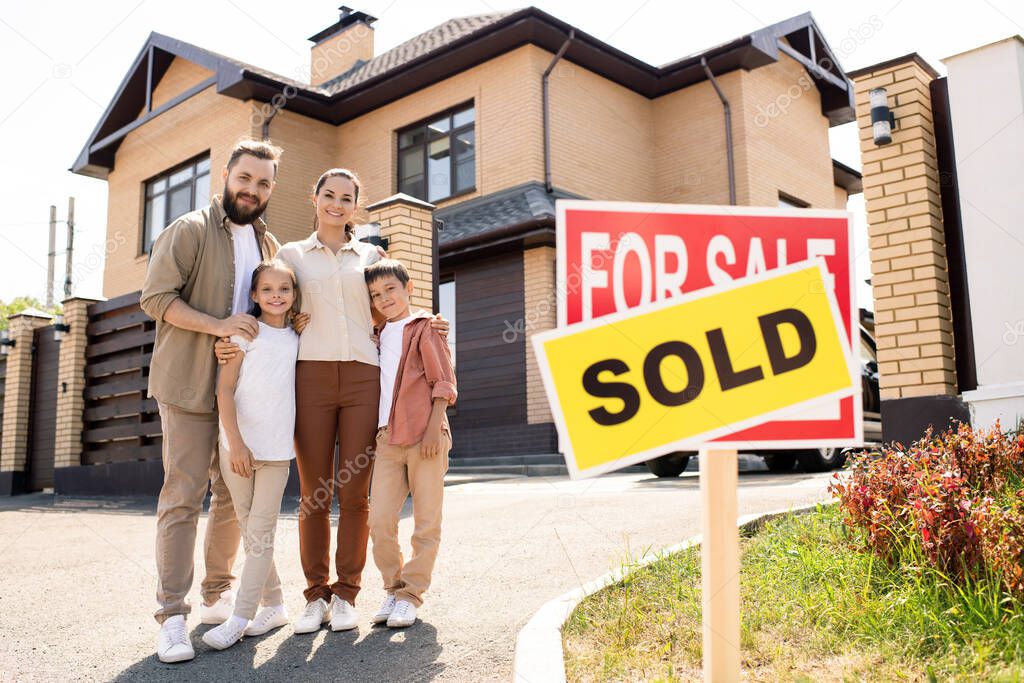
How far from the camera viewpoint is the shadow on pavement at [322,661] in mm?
3104

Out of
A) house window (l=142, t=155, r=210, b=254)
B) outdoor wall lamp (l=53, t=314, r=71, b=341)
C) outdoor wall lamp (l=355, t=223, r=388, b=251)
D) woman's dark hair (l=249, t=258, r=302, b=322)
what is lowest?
woman's dark hair (l=249, t=258, r=302, b=322)

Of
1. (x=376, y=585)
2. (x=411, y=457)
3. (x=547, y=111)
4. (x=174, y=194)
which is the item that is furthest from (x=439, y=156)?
(x=411, y=457)

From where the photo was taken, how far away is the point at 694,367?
196cm

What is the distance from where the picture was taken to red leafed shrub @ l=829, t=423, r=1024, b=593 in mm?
2941

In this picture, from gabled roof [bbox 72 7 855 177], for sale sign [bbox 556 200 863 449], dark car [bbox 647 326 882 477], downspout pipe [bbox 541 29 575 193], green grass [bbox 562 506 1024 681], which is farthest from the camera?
gabled roof [bbox 72 7 855 177]

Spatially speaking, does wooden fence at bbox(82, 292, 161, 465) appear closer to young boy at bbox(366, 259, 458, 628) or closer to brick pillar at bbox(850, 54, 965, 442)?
young boy at bbox(366, 259, 458, 628)

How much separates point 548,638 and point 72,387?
35.3ft

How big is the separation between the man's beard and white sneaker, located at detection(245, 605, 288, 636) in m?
1.71

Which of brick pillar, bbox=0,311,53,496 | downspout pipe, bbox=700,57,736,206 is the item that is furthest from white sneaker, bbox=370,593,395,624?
downspout pipe, bbox=700,57,736,206

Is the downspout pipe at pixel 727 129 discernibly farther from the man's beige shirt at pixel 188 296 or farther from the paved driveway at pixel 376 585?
the man's beige shirt at pixel 188 296

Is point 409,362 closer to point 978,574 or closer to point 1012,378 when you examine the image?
point 978,574

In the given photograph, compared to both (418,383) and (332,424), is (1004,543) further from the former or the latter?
(332,424)

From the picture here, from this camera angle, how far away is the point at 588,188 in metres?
15.2

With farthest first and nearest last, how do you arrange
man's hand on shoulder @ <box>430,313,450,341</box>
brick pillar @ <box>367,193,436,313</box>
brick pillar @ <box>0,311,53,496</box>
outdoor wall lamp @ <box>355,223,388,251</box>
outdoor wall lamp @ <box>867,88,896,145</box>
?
brick pillar @ <box>0,311,53,496</box> → brick pillar @ <box>367,193,436,313</box> → outdoor wall lamp @ <box>355,223,388,251</box> → outdoor wall lamp @ <box>867,88,896,145</box> → man's hand on shoulder @ <box>430,313,450,341</box>
